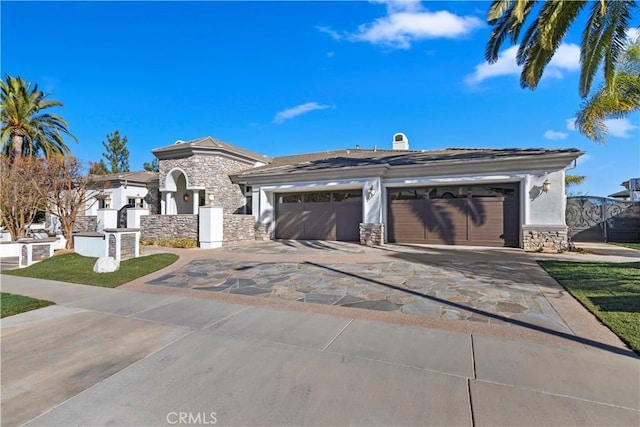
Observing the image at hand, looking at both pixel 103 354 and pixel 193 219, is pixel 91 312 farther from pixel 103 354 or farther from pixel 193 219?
pixel 193 219

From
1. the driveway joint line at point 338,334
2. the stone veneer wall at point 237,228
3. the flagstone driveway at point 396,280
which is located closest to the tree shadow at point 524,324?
the flagstone driveway at point 396,280

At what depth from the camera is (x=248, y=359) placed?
3631 millimetres

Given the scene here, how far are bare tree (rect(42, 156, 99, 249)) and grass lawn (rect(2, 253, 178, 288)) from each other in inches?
116

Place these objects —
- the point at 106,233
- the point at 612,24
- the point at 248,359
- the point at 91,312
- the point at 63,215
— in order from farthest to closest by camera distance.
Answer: the point at 63,215
the point at 106,233
the point at 612,24
the point at 91,312
the point at 248,359

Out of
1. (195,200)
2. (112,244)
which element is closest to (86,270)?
(112,244)

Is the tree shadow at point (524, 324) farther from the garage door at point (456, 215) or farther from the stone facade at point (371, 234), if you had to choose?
the garage door at point (456, 215)

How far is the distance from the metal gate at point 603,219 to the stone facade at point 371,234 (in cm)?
1015

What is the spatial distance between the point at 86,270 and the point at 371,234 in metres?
10.8

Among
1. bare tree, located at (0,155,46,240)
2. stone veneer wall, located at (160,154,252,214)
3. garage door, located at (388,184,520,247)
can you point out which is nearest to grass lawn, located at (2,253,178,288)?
bare tree, located at (0,155,46,240)

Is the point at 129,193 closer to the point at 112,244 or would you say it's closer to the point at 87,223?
→ the point at 87,223

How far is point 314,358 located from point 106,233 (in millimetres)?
11294

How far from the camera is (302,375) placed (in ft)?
10.7

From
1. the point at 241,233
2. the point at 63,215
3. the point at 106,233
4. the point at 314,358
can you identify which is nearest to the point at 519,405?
the point at 314,358

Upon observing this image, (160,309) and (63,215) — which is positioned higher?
(63,215)
